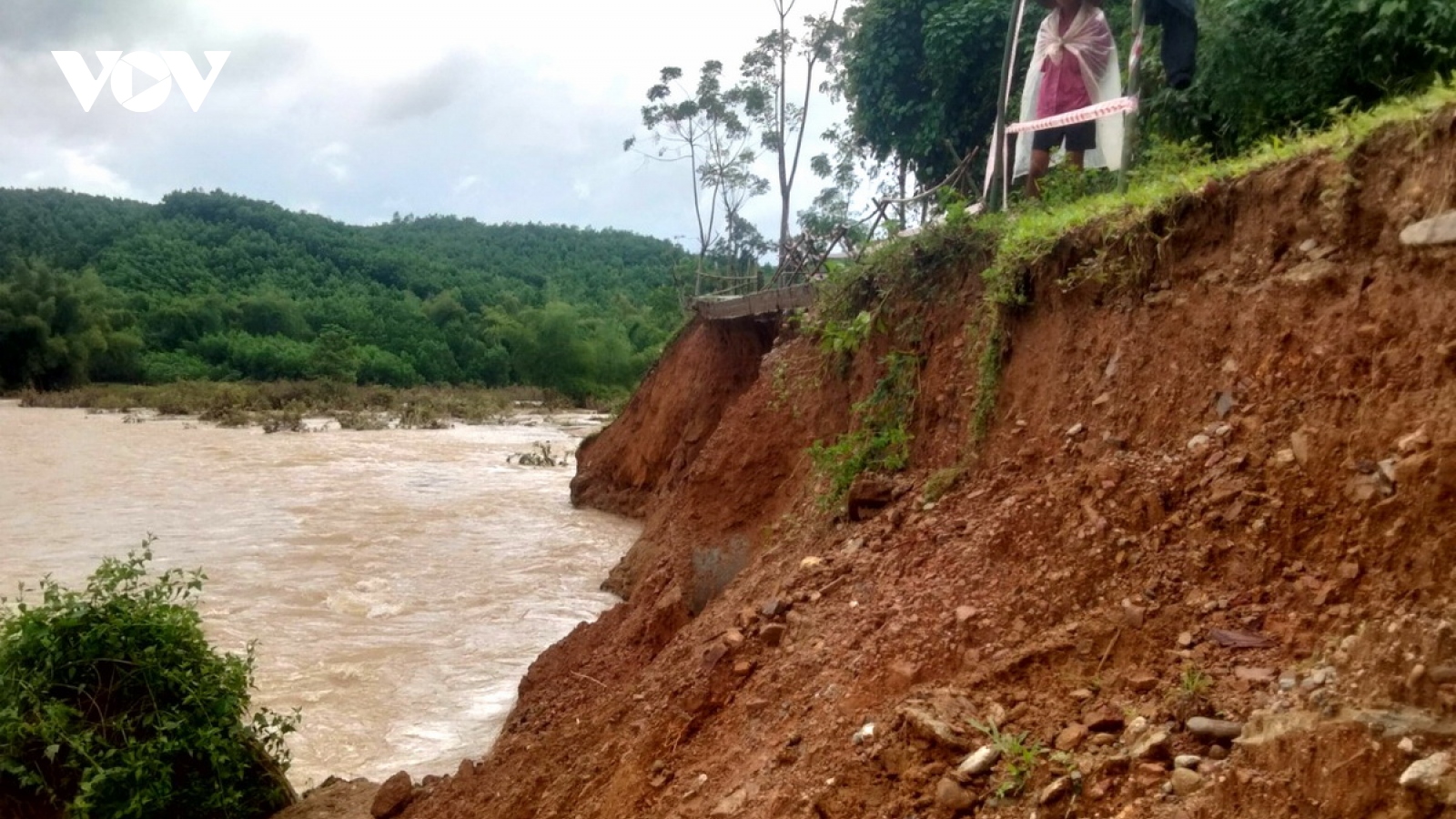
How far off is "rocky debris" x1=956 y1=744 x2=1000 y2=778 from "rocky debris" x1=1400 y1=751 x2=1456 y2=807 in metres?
0.95

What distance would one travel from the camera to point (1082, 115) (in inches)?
241

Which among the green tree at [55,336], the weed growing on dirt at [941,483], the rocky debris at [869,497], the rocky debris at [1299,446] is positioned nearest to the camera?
the rocky debris at [1299,446]

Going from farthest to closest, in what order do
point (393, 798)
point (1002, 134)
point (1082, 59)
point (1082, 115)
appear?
1. point (1002, 134)
2. point (1082, 59)
3. point (1082, 115)
4. point (393, 798)

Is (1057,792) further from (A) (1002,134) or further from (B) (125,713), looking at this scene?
(A) (1002,134)

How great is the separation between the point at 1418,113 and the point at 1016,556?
185cm

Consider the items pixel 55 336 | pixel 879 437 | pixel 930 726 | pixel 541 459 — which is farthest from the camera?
pixel 55 336

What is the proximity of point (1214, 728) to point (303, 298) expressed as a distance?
7702cm

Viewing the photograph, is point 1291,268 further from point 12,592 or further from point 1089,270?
point 12,592

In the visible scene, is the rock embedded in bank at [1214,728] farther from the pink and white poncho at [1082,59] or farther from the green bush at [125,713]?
the green bush at [125,713]

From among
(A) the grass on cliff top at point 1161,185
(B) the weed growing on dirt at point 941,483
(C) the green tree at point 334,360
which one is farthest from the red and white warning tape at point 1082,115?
(C) the green tree at point 334,360

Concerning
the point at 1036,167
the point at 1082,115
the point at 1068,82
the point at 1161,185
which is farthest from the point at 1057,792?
the point at 1068,82

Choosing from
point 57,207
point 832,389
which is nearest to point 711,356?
point 832,389

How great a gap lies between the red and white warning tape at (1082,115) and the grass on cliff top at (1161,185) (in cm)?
39

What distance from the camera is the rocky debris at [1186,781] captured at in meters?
2.30
